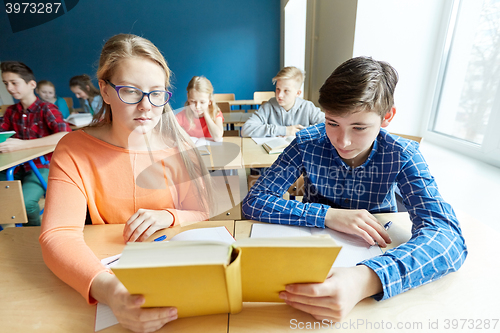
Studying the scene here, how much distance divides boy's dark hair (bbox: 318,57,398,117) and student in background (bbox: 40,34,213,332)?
21.6 inches

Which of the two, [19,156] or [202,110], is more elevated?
[202,110]

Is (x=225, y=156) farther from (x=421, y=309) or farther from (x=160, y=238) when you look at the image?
(x=421, y=309)

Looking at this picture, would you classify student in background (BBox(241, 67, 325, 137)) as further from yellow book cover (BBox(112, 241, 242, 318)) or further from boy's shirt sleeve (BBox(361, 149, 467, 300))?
yellow book cover (BBox(112, 241, 242, 318))

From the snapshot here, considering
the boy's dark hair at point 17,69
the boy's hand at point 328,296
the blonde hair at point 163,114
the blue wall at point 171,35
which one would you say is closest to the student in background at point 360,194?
the boy's hand at point 328,296

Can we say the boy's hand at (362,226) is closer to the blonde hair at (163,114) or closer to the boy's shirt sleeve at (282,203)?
the boy's shirt sleeve at (282,203)

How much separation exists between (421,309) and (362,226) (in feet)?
0.75

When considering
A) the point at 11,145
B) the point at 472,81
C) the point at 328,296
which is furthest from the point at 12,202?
the point at 472,81

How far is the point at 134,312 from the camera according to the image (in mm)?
454

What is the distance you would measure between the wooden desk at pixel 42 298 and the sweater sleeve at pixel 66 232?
0.10 ft

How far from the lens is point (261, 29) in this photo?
226 inches

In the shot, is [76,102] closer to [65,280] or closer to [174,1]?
[174,1]

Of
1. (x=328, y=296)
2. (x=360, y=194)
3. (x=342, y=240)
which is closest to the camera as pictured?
→ (x=328, y=296)

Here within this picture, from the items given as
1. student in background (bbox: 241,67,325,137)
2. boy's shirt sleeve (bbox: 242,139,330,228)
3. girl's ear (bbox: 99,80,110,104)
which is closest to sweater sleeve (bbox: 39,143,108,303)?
girl's ear (bbox: 99,80,110,104)

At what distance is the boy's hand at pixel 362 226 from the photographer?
70 centimetres
